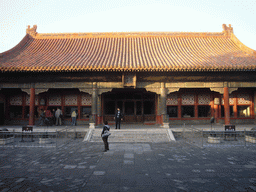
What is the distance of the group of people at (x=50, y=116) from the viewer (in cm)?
1427

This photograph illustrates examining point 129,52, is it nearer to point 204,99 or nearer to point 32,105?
point 204,99

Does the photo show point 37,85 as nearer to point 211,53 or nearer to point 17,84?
point 17,84

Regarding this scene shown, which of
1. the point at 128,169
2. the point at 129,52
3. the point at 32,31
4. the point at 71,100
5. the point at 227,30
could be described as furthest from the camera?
the point at 32,31

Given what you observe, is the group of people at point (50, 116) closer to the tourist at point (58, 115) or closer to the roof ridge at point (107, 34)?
the tourist at point (58, 115)

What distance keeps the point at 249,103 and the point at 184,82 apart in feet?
23.6

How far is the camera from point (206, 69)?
11.3 m

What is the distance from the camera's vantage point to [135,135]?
11078 mm

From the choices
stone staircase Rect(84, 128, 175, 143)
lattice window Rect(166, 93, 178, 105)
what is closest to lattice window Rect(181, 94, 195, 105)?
lattice window Rect(166, 93, 178, 105)

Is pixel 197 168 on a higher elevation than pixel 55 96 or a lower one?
lower

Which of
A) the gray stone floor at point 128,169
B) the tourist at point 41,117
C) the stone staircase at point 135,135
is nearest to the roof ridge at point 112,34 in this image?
the tourist at point 41,117

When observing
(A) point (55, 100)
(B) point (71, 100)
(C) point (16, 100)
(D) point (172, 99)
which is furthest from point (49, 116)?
(D) point (172, 99)

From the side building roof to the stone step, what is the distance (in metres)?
3.99

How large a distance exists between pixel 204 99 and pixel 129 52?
7.66 meters

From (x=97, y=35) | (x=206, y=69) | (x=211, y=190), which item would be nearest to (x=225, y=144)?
(x=206, y=69)
